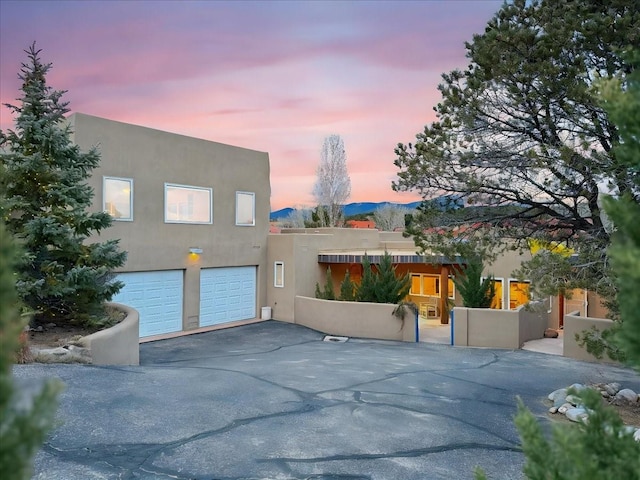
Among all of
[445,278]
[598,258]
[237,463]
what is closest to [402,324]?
[445,278]

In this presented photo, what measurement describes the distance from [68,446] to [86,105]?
58.4 feet

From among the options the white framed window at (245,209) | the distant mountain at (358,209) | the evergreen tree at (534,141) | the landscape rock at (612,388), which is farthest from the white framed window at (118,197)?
the distant mountain at (358,209)

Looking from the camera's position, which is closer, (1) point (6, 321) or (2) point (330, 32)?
(1) point (6, 321)

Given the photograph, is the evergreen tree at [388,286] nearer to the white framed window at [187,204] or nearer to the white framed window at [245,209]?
the white framed window at [245,209]

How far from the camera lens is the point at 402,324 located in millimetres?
15250

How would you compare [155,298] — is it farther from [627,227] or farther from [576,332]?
[627,227]

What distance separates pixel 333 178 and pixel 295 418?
36.9 meters

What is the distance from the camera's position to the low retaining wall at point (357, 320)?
1527 centimetres

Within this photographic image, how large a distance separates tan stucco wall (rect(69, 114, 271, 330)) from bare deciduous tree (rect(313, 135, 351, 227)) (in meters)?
23.4

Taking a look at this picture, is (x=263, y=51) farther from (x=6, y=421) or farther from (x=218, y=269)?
(x=6, y=421)

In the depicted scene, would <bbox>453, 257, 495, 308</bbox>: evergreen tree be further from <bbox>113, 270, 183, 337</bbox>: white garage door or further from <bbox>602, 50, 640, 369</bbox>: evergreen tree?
<bbox>602, 50, 640, 369</bbox>: evergreen tree

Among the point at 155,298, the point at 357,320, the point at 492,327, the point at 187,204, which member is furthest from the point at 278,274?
the point at 492,327

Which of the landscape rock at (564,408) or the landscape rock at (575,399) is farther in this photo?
the landscape rock at (564,408)

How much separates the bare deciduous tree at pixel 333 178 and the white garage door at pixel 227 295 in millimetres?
24361
